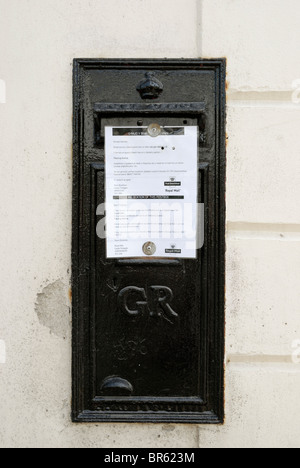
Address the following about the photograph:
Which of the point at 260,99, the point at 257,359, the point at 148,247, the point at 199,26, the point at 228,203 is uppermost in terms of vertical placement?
the point at 199,26

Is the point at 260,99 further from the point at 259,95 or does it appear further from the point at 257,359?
the point at 257,359

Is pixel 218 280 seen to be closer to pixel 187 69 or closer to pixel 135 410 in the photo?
pixel 135 410

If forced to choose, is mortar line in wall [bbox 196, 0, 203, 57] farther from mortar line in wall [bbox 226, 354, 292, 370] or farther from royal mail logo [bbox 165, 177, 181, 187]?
mortar line in wall [bbox 226, 354, 292, 370]

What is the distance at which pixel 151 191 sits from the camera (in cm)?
154

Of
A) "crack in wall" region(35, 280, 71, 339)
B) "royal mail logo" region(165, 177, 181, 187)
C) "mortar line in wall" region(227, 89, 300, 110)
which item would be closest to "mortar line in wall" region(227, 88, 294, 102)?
"mortar line in wall" region(227, 89, 300, 110)

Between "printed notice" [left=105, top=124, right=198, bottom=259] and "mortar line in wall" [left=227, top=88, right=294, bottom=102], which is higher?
"mortar line in wall" [left=227, top=88, right=294, bottom=102]

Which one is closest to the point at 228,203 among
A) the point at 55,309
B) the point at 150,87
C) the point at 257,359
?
the point at 150,87

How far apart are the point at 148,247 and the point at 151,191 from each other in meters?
0.23

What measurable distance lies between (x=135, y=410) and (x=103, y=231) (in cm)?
76

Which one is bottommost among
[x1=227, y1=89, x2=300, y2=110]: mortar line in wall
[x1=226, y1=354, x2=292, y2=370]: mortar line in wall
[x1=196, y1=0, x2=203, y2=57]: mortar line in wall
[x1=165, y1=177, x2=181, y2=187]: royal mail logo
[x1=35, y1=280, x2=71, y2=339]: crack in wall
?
[x1=226, y1=354, x2=292, y2=370]: mortar line in wall

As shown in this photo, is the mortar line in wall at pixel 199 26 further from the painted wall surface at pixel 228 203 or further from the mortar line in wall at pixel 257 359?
the mortar line in wall at pixel 257 359

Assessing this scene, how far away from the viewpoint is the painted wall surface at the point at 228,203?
1.59 m

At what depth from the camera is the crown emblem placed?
1.50 meters

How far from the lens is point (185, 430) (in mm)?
1631
